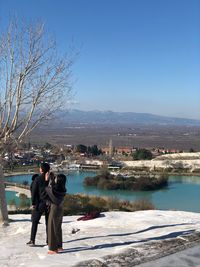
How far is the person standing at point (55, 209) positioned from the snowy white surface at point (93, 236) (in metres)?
0.18

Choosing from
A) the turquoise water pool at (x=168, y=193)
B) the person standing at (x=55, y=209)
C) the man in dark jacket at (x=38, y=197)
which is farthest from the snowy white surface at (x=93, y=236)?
the turquoise water pool at (x=168, y=193)

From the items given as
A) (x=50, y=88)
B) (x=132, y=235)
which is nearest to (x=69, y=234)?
(x=132, y=235)

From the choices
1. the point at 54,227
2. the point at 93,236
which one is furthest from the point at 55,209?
the point at 93,236

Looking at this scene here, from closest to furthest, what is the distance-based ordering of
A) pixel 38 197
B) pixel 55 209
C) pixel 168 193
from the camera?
1. pixel 55 209
2. pixel 38 197
3. pixel 168 193

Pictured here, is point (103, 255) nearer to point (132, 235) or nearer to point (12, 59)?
point (132, 235)

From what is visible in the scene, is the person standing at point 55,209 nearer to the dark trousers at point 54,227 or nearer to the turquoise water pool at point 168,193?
the dark trousers at point 54,227

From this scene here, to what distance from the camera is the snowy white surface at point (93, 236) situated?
6.70 metres

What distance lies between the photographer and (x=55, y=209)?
6.91 m

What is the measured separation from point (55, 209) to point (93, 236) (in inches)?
66.3

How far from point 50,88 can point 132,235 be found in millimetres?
4035

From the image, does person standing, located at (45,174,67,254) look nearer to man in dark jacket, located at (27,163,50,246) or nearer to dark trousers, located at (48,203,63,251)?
dark trousers, located at (48,203,63,251)

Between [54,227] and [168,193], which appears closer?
[54,227]

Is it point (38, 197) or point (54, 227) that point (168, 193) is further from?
point (54, 227)

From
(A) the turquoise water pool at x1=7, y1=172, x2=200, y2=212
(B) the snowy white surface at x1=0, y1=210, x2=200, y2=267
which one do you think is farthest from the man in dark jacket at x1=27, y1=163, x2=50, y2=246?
(A) the turquoise water pool at x1=7, y1=172, x2=200, y2=212
